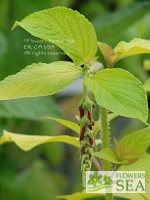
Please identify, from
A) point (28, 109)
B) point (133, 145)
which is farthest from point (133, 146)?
point (28, 109)

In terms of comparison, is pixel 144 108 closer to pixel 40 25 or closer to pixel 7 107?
pixel 40 25

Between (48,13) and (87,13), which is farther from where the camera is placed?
(87,13)

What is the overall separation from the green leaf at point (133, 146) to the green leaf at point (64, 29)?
0.09 metres

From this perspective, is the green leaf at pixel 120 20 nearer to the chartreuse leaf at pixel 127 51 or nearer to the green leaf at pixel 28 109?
the green leaf at pixel 28 109

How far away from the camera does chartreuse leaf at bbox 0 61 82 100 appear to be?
0.40 metres

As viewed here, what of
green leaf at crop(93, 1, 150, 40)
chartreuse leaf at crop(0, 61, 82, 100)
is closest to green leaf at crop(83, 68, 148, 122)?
chartreuse leaf at crop(0, 61, 82, 100)

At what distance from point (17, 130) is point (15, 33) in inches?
8.2

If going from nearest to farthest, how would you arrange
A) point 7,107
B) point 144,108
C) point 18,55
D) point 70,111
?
point 144,108, point 7,107, point 18,55, point 70,111

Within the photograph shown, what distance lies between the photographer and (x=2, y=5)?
1169 mm

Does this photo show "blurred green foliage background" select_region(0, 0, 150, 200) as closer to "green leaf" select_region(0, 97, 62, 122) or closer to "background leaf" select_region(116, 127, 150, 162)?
"green leaf" select_region(0, 97, 62, 122)

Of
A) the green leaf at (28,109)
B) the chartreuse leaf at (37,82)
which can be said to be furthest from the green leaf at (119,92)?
the green leaf at (28,109)

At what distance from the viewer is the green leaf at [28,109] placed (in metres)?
0.77

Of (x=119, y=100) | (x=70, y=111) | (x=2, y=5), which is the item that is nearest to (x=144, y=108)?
(x=119, y=100)

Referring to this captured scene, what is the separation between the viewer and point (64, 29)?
41 cm
